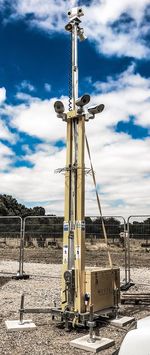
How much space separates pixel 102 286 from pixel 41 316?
1684mm

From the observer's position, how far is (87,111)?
7836 millimetres

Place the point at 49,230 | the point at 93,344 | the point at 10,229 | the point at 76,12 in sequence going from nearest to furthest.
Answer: the point at 93,344 < the point at 76,12 < the point at 49,230 < the point at 10,229

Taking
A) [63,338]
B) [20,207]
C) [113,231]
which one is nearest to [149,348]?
[63,338]

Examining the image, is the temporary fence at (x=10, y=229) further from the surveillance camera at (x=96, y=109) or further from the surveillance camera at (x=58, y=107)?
the surveillance camera at (x=96, y=109)

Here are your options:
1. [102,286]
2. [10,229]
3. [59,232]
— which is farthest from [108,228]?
[102,286]

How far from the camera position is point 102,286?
7766 mm

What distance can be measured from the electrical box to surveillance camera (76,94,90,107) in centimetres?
304

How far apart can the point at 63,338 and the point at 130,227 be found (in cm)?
694

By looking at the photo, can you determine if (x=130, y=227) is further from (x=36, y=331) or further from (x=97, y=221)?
(x=36, y=331)

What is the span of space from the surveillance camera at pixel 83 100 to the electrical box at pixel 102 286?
3035 millimetres

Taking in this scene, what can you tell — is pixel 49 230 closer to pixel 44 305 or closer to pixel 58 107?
pixel 44 305

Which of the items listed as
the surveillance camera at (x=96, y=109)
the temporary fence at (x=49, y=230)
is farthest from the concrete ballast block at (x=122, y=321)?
the temporary fence at (x=49, y=230)

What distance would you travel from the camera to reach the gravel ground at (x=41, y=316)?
6379 mm

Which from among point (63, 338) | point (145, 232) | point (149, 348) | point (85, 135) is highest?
point (85, 135)
